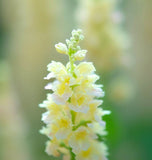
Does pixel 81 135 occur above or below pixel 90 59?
below

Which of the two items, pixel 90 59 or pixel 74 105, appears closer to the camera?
pixel 74 105

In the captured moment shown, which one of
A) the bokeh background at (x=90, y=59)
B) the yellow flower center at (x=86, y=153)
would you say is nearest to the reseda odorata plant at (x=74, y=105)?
the yellow flower center at (x=86, y=153)

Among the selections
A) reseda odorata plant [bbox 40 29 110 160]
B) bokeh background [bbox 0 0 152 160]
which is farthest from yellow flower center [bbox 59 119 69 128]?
bokeh background [bbox 0 0 152 160]

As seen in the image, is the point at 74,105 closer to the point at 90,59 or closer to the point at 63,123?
the point at 63,123

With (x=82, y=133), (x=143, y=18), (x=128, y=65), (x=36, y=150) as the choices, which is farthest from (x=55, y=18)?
(x=82, y=133)

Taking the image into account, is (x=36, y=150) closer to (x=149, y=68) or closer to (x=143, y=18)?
(x=149, y=68)

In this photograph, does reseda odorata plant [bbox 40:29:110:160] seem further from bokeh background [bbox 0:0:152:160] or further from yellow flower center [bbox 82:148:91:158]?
bokeh background [bbox 0:0:152:160]

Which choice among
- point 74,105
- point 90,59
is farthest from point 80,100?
point 90,59
